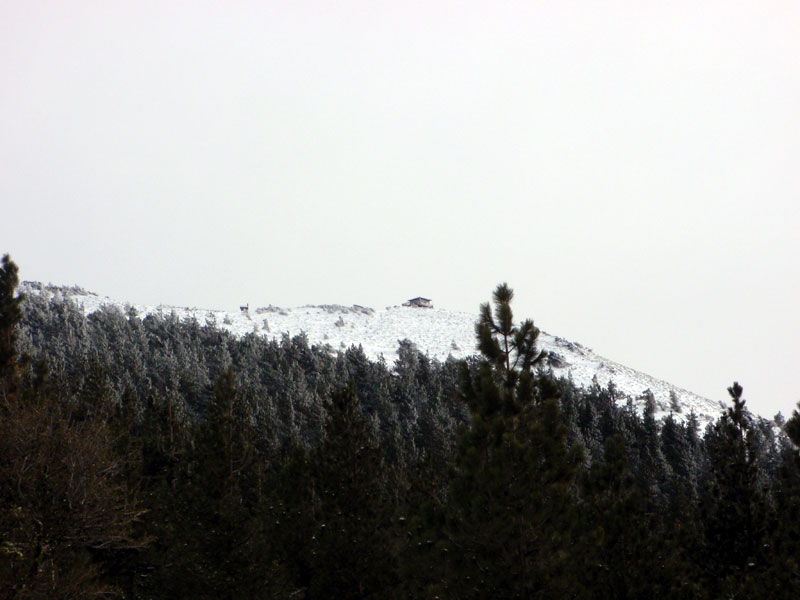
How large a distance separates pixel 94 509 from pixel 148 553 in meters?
10.7

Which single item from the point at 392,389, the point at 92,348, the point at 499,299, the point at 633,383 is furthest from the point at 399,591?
the point at 633,383

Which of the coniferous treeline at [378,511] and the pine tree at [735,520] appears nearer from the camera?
the coniferous treeline at [378,511]

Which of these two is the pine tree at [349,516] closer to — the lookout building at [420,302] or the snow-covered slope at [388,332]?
the snow-covered slope at [388,332]

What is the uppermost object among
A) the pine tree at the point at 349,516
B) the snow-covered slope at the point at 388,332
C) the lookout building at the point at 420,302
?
the lookout building at the point at 420,302

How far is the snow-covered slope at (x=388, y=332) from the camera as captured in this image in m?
129

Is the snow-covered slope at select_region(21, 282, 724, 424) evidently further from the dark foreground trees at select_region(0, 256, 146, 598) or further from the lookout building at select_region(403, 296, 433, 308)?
the dark foreground trees at select_region(0, 256, 146, 598)

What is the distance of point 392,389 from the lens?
305ft

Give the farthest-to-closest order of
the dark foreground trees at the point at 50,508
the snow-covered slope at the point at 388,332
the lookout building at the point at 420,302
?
the lookout building at the point at 420,302
the snow-covered slope at the point at 388,332
the dark foreground trees at the point at 50,508

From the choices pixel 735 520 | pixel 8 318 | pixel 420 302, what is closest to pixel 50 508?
pixel 8 318

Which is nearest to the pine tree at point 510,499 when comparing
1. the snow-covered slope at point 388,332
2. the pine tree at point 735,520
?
the pine tree at point 735,520

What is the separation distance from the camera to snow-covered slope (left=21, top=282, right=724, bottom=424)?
423 ft

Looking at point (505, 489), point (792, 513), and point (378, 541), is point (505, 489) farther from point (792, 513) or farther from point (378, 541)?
point (378, 541)

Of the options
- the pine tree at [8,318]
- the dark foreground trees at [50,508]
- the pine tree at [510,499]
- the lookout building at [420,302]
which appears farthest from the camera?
the lookout building at [420,302]

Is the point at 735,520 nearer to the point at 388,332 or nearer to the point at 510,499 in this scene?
the point at 510,499
